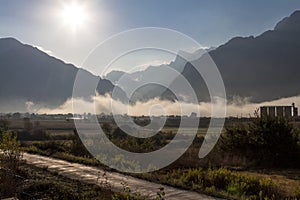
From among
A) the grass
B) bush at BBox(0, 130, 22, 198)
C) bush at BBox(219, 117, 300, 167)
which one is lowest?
the grass

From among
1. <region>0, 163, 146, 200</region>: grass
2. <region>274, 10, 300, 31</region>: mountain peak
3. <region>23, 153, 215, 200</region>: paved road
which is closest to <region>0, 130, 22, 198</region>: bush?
<region>0, 163, 146, 200</region>: grass

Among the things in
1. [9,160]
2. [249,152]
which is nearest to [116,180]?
[9,160]

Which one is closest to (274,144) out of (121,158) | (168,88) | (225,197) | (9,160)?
(168,88)

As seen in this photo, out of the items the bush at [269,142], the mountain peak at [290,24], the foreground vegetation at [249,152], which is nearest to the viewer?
the foreground vegetation at [249,152]

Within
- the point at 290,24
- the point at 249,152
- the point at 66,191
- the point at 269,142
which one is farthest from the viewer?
the point at 290,24

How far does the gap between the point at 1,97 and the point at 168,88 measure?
191 metres

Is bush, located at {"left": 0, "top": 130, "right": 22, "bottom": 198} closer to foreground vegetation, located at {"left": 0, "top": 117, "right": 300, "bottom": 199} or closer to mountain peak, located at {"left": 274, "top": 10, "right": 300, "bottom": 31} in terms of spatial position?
foreground vegetation, located at {"left": 0, "top": 117, "right": 300, "bottom": 199}

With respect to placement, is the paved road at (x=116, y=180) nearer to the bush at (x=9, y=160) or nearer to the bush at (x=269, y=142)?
the bush at (x=9, y=160)

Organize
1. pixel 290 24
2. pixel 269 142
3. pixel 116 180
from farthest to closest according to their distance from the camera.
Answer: pixel 290 24 < pixel 269 142 < pixel 116 180

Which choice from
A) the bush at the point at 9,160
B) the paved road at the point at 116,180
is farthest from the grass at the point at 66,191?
the paved road at the point at 116,180

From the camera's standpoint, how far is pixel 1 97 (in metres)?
196

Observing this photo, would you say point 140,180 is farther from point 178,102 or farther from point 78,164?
point 178,102

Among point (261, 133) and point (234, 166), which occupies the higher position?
point (261, 133)

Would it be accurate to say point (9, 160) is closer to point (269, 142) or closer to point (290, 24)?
point (269, 142)
